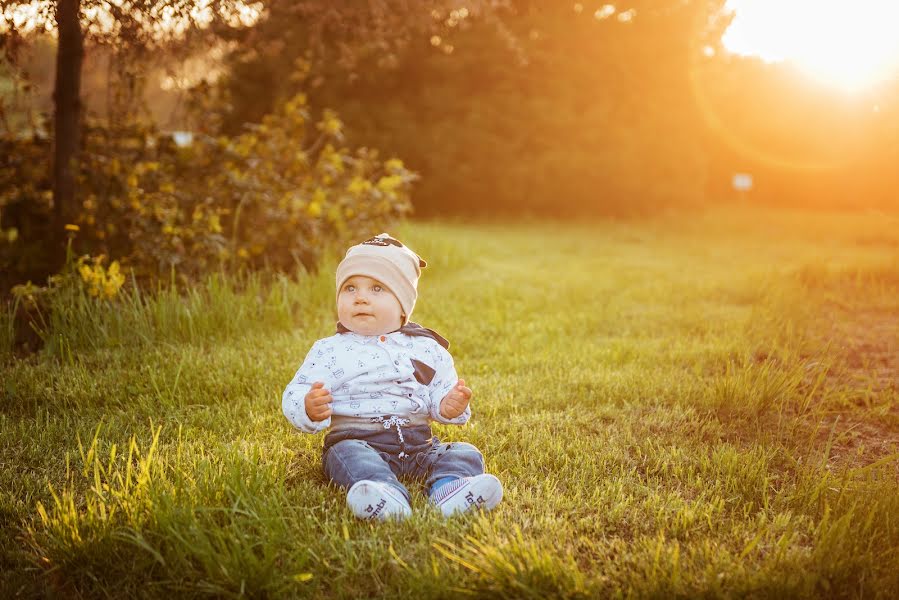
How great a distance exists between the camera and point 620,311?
591 centimetres

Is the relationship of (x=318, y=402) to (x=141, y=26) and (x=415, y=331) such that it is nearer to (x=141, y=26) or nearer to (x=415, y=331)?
(x=415, y=331)

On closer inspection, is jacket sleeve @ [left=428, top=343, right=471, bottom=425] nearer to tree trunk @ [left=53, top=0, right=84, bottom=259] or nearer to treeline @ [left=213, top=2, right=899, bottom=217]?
tree trunk @ [left=53, top=0, right=84, bottom=259]

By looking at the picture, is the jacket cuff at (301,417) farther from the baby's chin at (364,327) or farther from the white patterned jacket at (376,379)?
the baby's chin at (364,327)

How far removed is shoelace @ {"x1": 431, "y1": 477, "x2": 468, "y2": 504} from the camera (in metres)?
2.43

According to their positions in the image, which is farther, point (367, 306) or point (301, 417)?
point (367, 306)

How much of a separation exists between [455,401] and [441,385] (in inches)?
7.9

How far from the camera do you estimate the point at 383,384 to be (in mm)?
2736

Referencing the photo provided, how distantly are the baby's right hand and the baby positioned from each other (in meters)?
0.06

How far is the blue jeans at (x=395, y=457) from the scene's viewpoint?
2539mm

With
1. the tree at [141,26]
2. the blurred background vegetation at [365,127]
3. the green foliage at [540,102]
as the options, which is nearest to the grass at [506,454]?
the blurred background vegetation at [365,127]

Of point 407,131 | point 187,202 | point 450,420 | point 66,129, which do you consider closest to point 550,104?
point 407,131

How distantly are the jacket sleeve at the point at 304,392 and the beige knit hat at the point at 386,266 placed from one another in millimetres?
300

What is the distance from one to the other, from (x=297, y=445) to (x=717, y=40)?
47.2 ft

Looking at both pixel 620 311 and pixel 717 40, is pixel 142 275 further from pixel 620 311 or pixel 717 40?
pixel 717 40
